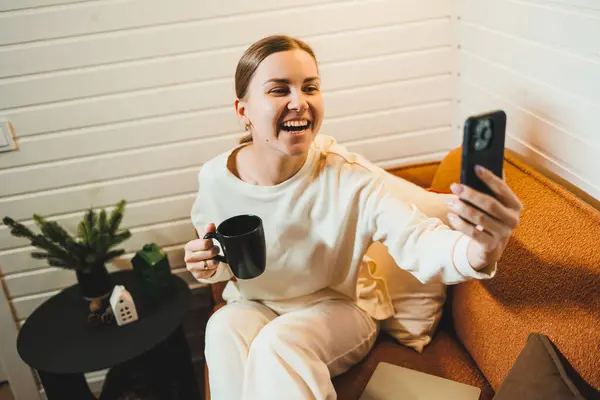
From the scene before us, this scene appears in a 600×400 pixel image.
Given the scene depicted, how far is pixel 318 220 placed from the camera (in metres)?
1.35

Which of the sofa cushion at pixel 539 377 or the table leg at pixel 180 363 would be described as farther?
the table leg at pixel 180 363

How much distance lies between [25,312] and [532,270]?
178 centimetres

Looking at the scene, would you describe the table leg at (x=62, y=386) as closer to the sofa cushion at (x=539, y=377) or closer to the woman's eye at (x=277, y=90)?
the woman's eye at (x=277, y=90)

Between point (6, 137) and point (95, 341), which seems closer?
point (95, 341)

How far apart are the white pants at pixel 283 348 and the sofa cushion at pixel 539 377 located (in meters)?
0.39

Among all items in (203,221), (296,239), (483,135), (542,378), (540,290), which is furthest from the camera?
(203,221)

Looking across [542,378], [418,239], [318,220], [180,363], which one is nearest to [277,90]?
[318,220]

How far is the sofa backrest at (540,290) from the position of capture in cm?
105

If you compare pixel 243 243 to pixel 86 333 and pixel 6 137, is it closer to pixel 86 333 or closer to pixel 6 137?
pixel 86 333

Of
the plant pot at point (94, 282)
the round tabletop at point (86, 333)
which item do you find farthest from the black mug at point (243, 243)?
the plant pot at point (94, 282)

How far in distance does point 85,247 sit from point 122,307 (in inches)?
9.0

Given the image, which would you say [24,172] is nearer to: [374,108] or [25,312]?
[25,312]

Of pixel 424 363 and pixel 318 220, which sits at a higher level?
pixel 318 220

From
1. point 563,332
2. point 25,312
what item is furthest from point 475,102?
point 25,312
